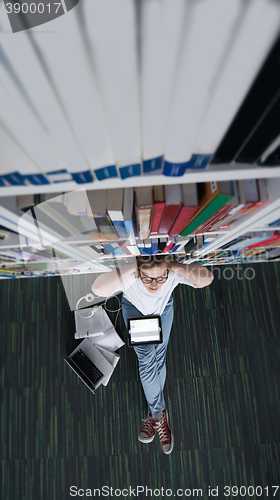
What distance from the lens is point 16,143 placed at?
50 centimetres

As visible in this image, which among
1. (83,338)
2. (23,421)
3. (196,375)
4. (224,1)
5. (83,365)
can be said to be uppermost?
(224,1)

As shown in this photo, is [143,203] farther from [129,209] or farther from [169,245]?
[169,245]

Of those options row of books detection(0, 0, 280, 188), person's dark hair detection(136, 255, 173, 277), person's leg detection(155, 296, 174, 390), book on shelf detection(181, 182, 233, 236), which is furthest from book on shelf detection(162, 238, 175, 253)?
row of books detection(0, 0, 280, 188)

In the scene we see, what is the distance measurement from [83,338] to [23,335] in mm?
569

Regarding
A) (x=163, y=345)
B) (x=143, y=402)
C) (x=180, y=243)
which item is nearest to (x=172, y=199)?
(x=180, y=243)

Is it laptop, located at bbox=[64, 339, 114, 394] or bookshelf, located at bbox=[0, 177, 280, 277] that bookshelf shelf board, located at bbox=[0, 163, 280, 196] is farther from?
laptop, located at bbox=[64, 339, 114, 394]

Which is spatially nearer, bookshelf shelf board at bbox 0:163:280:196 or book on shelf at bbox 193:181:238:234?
bookshelf shelf board at bbox 0:163:280:196

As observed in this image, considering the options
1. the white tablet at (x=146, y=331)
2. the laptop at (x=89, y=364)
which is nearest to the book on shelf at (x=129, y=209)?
the white tablet at (x=146, y=331)

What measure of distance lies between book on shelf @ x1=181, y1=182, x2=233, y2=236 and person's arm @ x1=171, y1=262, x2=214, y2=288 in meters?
1.02

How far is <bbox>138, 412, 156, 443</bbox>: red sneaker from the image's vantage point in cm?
205

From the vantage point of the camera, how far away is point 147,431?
6.79 feet

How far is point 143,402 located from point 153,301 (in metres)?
0.96

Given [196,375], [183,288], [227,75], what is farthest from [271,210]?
[196,375]

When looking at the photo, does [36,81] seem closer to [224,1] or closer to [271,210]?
[224,1]
